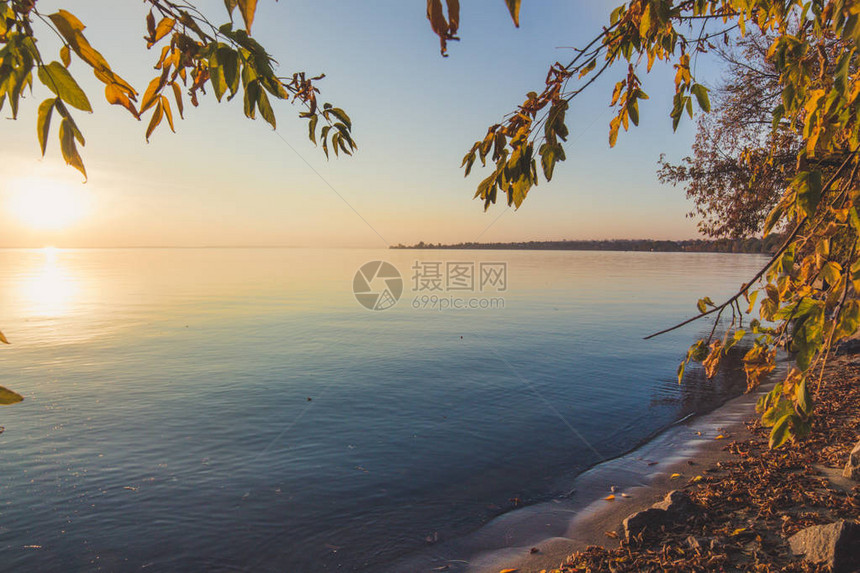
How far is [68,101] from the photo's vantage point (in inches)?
62.5

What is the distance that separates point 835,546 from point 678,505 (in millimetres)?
1746

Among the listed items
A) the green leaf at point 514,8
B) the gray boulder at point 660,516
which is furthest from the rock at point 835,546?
the green leaf at point 514,8

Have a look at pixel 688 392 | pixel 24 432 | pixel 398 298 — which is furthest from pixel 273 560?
pixel 398 298

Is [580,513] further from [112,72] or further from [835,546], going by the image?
[112,72]

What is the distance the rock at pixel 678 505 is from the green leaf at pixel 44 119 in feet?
21.7

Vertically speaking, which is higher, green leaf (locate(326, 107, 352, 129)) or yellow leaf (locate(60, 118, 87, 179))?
green leaf (locate(326, 107, 352, 129))

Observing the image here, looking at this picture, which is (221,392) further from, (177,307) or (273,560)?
(177,307)

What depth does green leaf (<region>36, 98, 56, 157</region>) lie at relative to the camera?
154 cm

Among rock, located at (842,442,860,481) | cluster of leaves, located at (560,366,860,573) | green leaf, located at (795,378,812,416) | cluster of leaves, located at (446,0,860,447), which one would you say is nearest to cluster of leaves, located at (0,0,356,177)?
cluster of leaves, located at (446,0,860,447)

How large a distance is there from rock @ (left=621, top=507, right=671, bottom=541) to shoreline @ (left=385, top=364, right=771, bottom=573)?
14.9 inches

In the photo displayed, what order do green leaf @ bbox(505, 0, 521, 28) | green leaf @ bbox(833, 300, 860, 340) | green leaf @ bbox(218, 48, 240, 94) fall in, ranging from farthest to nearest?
green leaf @ bbox(833, 300, 860, 340) < green leaf @ bbox(218, 48, 240, 94) < green leaf @ bbox(505, 0, 521, 28)

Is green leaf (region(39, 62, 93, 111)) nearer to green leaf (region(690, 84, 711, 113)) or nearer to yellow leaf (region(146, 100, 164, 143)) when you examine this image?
yellow leaf (region(146, 100, 164, 143))

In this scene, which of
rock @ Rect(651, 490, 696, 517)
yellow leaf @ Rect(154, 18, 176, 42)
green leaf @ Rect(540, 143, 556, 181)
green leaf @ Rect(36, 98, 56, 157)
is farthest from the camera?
rock @ Rect(651, 490, 696, 517)

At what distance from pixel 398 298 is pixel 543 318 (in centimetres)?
1771
